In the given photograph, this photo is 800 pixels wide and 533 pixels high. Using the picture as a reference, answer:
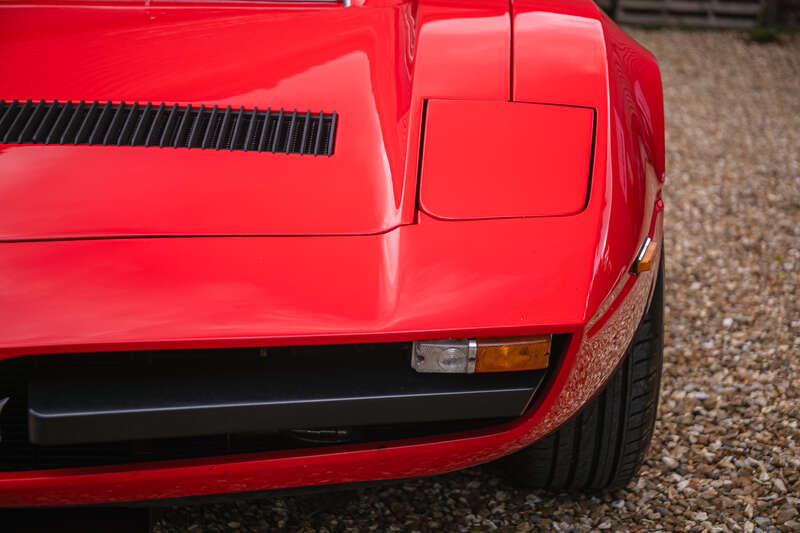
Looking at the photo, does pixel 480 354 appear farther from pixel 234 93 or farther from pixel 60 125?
pixel 60 125

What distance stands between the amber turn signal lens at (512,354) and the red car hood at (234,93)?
0.92 ft

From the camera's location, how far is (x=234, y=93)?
1744 mm

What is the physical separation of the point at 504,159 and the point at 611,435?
674 millimetres

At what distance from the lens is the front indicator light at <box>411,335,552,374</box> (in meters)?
1.34

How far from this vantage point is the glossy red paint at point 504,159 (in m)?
1.49

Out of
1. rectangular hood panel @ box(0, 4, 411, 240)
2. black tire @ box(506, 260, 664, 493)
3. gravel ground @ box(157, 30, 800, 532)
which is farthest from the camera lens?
gravel ground @ box(157, 30, 800, 532)

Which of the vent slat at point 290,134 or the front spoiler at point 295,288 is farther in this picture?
the vent slat at point 290,134

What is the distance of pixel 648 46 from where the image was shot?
6.80m

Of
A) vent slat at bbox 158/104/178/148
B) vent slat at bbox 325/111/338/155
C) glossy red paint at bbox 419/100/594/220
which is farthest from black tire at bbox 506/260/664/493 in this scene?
vent slat at bbox 158/104/178/148

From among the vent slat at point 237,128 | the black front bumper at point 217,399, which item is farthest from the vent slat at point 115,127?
the black front bumper at point 217,399

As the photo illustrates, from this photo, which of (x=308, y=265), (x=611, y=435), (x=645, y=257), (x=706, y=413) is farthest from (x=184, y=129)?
(x=706, y=413)

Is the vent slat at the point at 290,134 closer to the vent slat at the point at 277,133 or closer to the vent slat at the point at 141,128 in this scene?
the vent slat at the point at 277,133

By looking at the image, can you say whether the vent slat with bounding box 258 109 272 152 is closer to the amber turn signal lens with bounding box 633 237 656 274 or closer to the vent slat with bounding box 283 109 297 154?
the vent slat with bounding box 283 109 297 154

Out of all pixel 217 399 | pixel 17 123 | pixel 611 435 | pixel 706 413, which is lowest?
pixel 706 413
